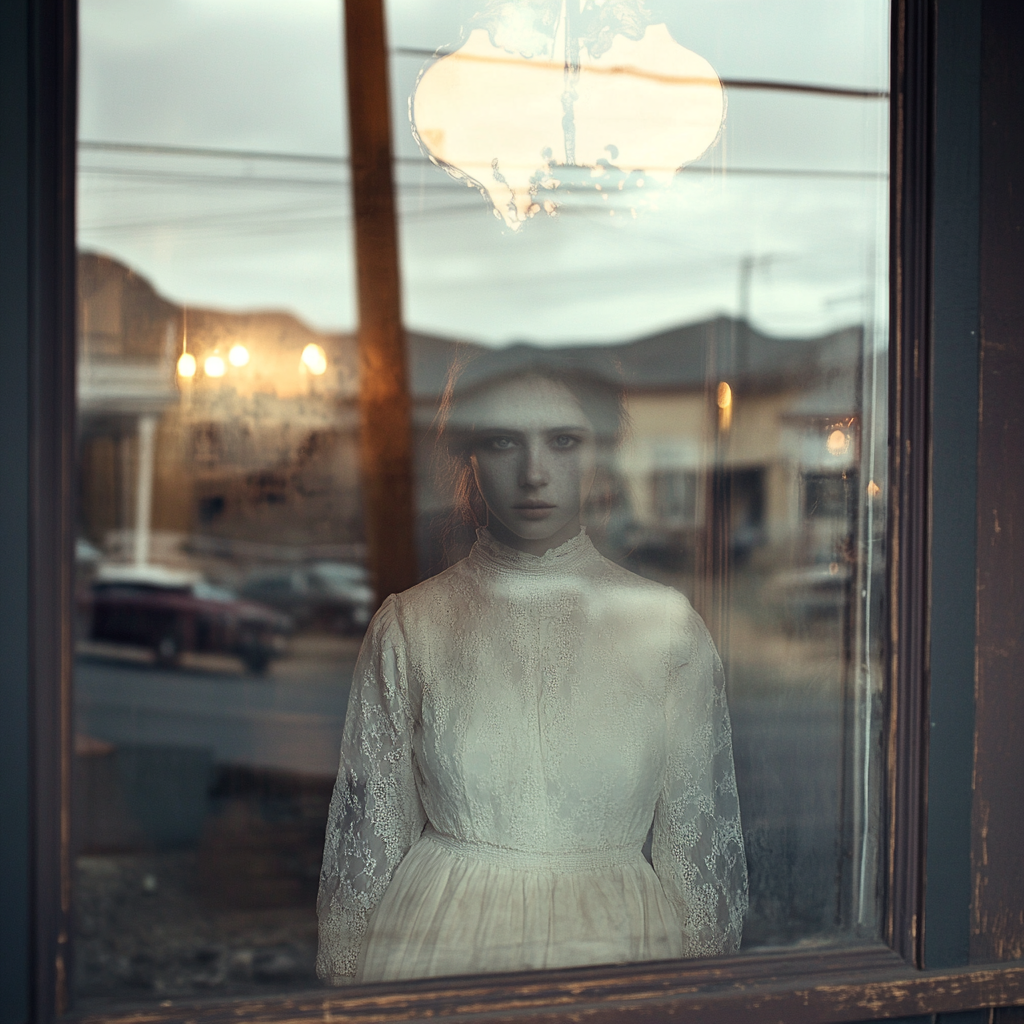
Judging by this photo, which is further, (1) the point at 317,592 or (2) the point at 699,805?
(1) the point at 317,592

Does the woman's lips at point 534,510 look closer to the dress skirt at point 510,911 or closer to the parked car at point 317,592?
the dress skirt at point 510,911

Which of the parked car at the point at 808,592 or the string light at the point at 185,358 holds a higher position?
the string light at the point at 185,358

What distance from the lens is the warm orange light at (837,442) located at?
1.11 meters

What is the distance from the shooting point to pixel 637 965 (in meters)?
0.90

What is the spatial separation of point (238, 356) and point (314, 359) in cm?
37

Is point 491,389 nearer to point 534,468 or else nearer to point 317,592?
point 534,468

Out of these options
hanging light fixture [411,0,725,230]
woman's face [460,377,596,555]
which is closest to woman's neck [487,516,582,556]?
woman's face [460,377,596,555]

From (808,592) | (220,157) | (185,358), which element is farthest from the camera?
(185,358)

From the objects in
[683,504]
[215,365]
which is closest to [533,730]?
[683,504]

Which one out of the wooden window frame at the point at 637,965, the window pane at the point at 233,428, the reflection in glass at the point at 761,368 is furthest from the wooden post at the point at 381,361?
the wooden window frame at the point at 637,965

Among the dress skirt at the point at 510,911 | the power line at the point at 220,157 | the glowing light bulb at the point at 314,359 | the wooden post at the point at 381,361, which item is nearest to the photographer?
the dress skirt at the point at 510,911

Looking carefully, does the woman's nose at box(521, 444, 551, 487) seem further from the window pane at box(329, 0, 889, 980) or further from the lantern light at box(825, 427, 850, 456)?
the lantern light at box(825, 427, 850, 456)

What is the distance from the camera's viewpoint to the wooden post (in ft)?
11.6

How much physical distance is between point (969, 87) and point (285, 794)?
152 inches
